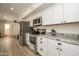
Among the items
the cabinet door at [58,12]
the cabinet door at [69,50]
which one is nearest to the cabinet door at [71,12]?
the cabinet door at [58,12]

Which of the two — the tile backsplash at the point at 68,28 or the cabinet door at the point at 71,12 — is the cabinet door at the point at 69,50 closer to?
the cabinet door at the point at 71,12

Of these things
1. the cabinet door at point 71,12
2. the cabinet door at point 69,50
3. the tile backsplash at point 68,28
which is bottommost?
the cabinet door at point 69,50

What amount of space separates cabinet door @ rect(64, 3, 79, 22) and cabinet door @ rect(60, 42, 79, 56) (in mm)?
568

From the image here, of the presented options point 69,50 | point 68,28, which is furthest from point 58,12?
point 69,50

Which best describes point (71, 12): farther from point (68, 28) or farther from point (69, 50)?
point (69, 50)

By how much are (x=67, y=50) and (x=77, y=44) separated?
32 cm

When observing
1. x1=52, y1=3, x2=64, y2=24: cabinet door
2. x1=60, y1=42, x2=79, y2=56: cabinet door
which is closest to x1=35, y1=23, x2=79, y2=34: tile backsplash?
x1=52, y1=3, x2=64, y2=24: cabinet door

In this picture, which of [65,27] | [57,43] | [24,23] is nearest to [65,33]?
[65,27]

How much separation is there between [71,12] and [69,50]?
2.83ft

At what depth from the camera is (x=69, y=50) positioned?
2.02 meters

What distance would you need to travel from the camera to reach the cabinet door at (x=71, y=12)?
223cm

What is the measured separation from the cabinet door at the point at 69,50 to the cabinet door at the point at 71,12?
57 cm

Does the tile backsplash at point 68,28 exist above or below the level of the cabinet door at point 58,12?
below

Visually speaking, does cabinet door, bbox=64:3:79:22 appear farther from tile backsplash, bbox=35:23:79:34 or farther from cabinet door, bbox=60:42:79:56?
cabinet door, bbox=60:42:79:56
